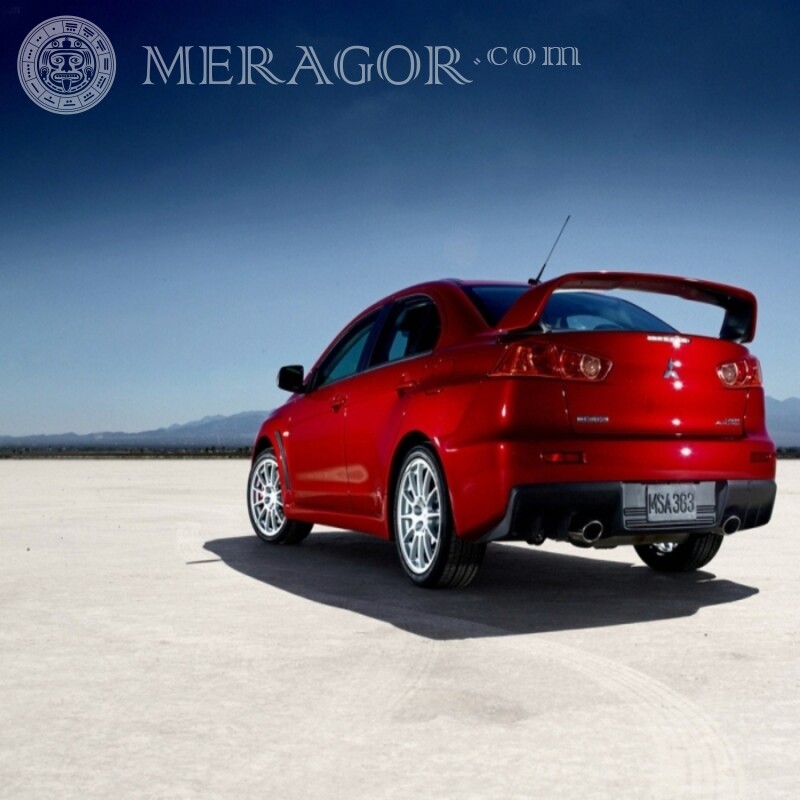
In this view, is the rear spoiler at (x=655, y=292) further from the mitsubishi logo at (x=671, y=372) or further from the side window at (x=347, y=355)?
the side window at (x=347, y=355)

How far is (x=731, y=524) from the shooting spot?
18.0 feet

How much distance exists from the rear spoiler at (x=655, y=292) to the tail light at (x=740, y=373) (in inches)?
6.8

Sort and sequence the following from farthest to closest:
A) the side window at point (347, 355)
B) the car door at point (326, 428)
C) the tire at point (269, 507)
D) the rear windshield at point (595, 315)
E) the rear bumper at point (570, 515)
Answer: the tire at point (269, 507)
the side window at point (347, 355)
the car door at point (326, 428)
the rear windshield at point (595, 315)
the rear bumper at point (570, 515)

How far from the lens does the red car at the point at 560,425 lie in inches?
200

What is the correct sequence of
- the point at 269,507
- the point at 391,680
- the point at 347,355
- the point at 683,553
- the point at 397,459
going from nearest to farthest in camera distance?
the point at 391,680
the point at 397,459
the point at 683,553
the point at 347,355
the point at 269,507

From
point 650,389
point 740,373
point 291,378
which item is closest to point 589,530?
point 650,389

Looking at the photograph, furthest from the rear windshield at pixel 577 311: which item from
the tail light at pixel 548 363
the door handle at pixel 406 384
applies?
the door handle at pixel 406 384

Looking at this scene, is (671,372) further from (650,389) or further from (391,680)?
(391,680)

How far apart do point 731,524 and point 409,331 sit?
91.1 inches

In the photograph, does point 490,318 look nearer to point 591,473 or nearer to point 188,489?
point 591,473

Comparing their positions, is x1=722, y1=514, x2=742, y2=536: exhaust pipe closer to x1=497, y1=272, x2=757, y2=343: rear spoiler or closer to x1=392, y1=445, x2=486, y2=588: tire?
x1=497, y1=272, x2=757, y2=343: rear spoiler

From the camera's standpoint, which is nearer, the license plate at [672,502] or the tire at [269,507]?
the license plate at [672,502]

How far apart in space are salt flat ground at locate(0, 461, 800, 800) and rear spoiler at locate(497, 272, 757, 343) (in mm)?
1504

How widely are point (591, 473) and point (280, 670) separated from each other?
1879 mm
